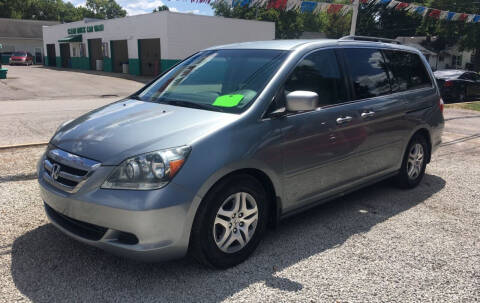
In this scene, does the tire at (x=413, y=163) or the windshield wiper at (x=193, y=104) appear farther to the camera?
the tire at (x=413, y=163)

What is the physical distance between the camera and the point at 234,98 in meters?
3.62

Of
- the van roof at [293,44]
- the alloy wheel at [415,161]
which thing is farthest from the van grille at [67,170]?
the alloy wheel at [415,161]

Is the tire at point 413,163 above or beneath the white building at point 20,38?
beneath

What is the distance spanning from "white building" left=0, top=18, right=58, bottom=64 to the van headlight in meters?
59.5

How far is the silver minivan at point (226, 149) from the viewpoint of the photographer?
2906 mm

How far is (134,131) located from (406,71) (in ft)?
11.8

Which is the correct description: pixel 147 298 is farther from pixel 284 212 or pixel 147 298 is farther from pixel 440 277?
pixel 440 277

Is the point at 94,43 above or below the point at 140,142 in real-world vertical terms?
above

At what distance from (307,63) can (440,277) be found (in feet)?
7.00

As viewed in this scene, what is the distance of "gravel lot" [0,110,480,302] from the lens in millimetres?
3033

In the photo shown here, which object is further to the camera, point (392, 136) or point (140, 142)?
point (392, 136)

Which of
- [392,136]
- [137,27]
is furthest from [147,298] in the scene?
[137,27]

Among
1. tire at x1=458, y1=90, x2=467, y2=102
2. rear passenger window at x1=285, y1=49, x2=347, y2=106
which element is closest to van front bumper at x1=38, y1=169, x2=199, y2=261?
rear passenger window at x1=285, y1=49, x2=347, y2=106

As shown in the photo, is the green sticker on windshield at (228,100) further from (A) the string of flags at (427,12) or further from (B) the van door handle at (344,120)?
(A) the string of flags at (427,12)
